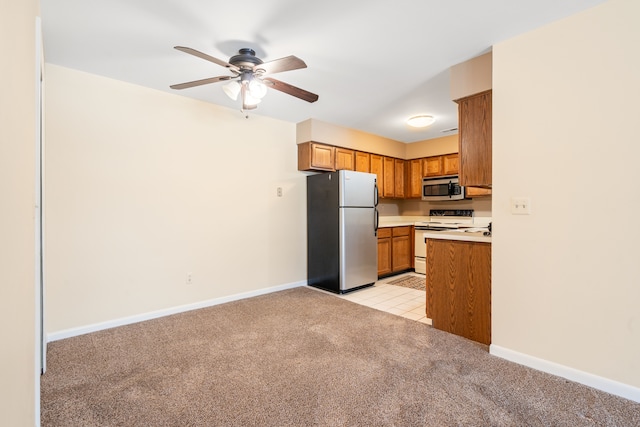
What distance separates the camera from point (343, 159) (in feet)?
15.3

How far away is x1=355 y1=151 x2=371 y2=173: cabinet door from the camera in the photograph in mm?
4873

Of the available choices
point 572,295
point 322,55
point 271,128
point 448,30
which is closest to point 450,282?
point 572,295

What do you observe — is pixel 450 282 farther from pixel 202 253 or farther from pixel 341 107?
pixel 202 253

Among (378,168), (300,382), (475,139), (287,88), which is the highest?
(287,88)

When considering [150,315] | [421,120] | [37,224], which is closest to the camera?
[37,224]

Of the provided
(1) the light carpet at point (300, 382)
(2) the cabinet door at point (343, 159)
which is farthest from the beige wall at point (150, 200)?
(2) the cabinet door at point (343, 159)

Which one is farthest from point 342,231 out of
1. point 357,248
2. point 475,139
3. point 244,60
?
point 244,60

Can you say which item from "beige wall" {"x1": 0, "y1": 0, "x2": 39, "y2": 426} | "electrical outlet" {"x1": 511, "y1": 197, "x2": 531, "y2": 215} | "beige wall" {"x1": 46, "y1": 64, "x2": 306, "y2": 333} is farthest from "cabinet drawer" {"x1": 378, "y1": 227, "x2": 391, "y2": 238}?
"beige wall" {"x1": 0, "y1": 0, "x2": 39, "y2": 426}

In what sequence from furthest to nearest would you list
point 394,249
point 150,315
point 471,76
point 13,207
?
point 394,249 → point 150,315 → point 471,76 → point 13,207

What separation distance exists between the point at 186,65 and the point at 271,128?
1.59 m

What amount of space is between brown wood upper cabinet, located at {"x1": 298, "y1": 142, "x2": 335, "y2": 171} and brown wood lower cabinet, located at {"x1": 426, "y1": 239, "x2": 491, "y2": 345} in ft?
6.80

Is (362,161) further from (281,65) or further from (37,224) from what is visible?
(37,224)

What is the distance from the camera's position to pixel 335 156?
4520mm

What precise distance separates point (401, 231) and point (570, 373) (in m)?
3.35
